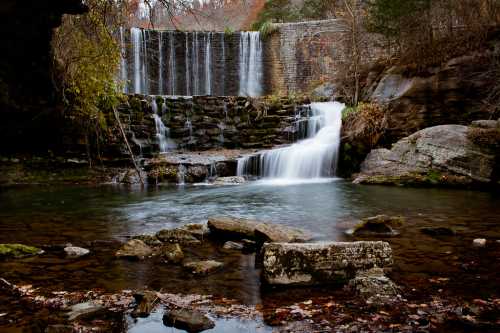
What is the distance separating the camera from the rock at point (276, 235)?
14.9 ft

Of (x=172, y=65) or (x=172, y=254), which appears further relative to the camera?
(x=172, y=65)

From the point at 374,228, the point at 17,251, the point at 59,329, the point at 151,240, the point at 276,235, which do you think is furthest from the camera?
the point at 374,228

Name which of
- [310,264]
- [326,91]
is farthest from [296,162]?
[310,264]

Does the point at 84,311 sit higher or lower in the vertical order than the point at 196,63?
lower

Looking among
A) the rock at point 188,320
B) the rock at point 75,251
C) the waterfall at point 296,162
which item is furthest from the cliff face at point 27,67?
the waterfall at point 296,162

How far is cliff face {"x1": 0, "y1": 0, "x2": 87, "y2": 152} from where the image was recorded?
649 centimetres

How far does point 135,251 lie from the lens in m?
4.18

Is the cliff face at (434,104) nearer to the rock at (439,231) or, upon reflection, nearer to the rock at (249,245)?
the rock at (439,231)

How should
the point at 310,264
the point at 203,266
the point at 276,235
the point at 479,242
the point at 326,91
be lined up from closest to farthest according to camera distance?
the point at 310,264, the point at 203,266, the point at 479,242, the point at 276,235, the point at 326,91

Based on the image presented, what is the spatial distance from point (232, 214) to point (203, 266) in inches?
138

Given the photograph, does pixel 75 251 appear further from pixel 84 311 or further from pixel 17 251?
pixel 84 311

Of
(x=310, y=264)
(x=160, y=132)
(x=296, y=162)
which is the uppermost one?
(x=160, y=132)

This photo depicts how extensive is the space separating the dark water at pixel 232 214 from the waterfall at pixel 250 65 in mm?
12986

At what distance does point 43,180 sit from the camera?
12.4 m
